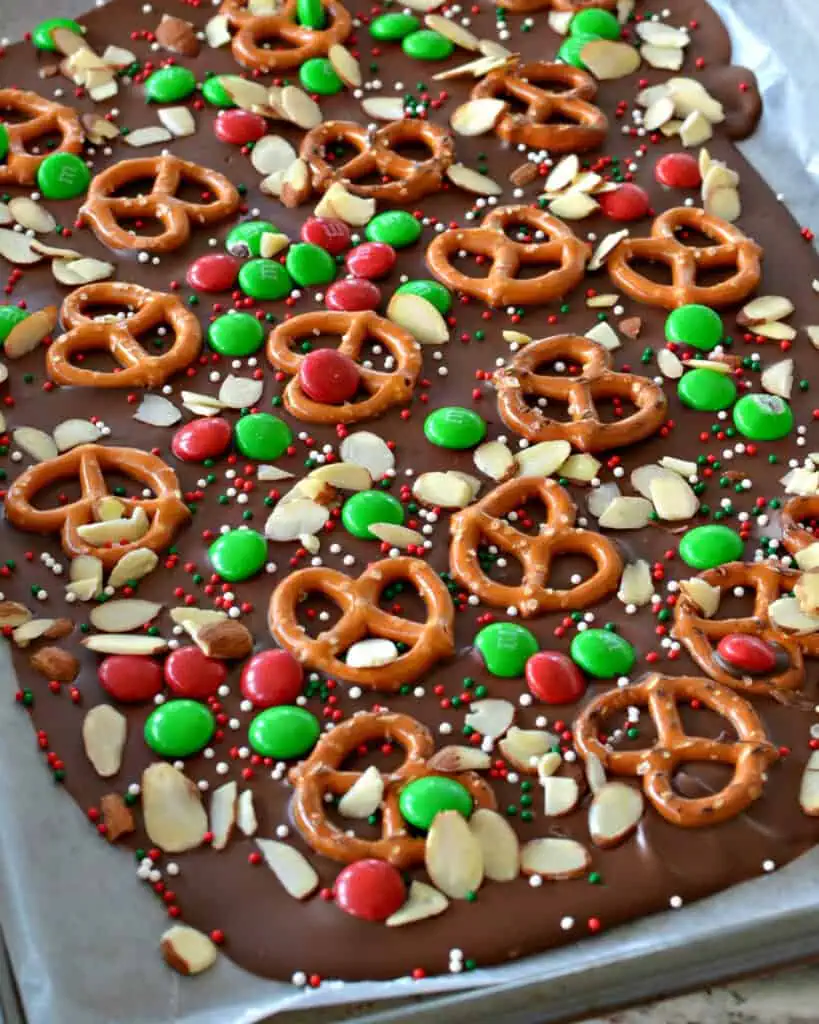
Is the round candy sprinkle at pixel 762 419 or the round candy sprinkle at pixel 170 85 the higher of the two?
the round candy sprinkle at pixel 762 419

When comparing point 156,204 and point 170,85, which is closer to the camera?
point 156,204

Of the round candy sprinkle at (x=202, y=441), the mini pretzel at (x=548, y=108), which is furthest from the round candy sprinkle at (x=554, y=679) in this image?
the mini pretzel at (x=548, y=108)

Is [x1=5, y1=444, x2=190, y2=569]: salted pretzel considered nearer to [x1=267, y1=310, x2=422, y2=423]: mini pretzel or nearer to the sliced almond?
[x1=267, y1=310, x2=422, y2=423]: mini pretzel

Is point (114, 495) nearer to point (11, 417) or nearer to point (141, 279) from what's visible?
point (11, 417)

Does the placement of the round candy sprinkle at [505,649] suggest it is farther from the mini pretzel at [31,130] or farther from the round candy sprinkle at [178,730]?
the mini pretzel at [31,130]

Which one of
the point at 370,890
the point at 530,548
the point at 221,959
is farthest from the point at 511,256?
the point at 221,959

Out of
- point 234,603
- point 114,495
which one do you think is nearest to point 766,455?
point 234,603

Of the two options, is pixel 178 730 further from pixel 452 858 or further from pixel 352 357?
pixel 352 357
